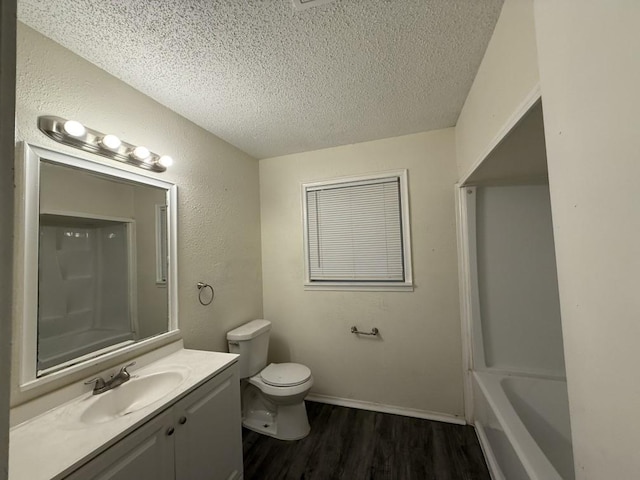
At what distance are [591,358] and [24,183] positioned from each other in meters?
1.92

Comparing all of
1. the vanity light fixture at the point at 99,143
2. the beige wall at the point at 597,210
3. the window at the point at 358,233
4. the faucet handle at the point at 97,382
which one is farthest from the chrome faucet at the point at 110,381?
the beige wall at the point at 597,210

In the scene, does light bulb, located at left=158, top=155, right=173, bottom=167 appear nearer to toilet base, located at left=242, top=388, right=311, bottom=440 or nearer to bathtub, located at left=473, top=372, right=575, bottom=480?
toilet base, located at left=242, top=388, right=311, bottom=440

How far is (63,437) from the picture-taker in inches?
34.4

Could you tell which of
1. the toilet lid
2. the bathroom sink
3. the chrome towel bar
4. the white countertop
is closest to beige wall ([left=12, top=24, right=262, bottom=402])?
the white countertop

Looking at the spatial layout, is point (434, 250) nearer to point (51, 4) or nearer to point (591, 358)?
point (591, 358)

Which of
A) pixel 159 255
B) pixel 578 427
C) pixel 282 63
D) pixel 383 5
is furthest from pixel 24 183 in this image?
pixel 578 427

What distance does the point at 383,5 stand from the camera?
3.42 feet

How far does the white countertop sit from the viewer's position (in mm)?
745

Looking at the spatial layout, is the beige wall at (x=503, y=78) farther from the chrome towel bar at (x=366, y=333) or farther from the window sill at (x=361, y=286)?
the chrome towel bar at (x=366, y=333)

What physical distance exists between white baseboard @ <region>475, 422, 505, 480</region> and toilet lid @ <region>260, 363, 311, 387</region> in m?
1.24

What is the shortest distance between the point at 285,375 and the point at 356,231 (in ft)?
4.36

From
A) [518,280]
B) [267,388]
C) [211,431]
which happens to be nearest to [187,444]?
[211,431]

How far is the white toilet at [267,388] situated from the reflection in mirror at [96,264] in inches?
25.3

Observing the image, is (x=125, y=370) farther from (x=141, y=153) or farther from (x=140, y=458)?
(x=141, y=153)
